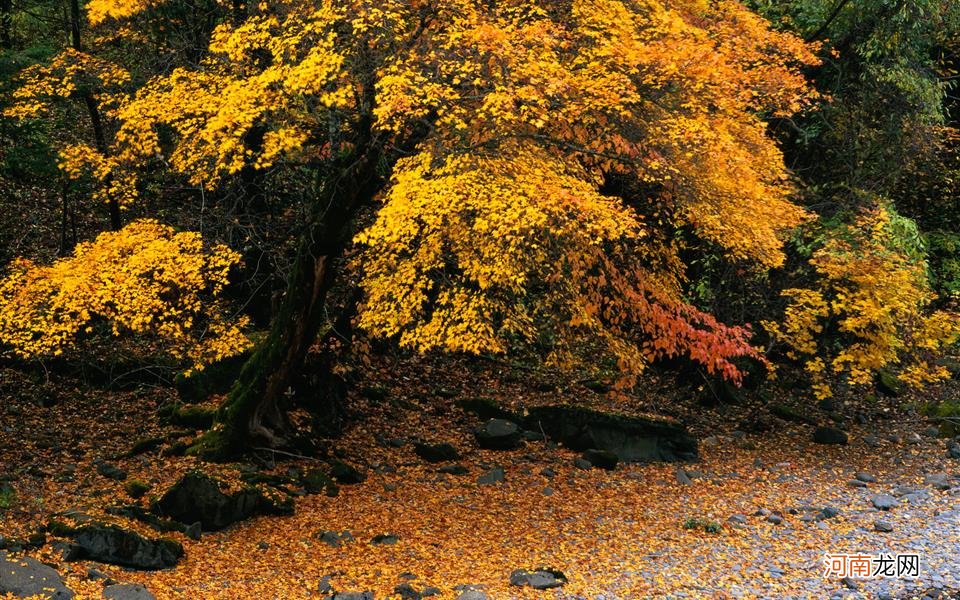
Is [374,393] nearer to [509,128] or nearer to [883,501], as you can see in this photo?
[509,128]

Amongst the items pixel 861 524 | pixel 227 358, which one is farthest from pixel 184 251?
pixel 861 524

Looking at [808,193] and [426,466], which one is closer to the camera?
[426,466]

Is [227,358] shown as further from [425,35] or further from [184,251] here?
[425,35]

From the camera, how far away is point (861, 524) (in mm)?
12523

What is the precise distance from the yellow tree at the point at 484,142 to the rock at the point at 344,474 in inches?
48.8

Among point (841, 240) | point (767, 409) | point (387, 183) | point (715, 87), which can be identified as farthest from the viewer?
point (767, 409)

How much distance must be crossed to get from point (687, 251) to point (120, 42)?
13.9 metres

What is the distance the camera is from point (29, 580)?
324 inches

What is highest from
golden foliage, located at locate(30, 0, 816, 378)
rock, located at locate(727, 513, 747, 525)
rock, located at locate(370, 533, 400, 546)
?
golden foliage, located at locate(30, 0, 816, 378)

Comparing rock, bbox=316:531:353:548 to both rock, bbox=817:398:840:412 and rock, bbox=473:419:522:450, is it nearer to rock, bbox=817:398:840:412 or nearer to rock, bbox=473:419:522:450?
rock, bbox=473:419:522:450

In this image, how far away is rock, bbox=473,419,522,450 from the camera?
16.1 metres

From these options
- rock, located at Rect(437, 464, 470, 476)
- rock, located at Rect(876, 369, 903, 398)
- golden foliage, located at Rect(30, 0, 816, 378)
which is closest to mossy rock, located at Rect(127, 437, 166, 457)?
golden foliage, located at Rect(30, 0, 816, 378)

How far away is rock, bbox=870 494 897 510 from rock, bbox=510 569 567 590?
671 centimetres

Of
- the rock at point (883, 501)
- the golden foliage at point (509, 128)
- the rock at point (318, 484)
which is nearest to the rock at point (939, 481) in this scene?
the rock at point (883, 501)
